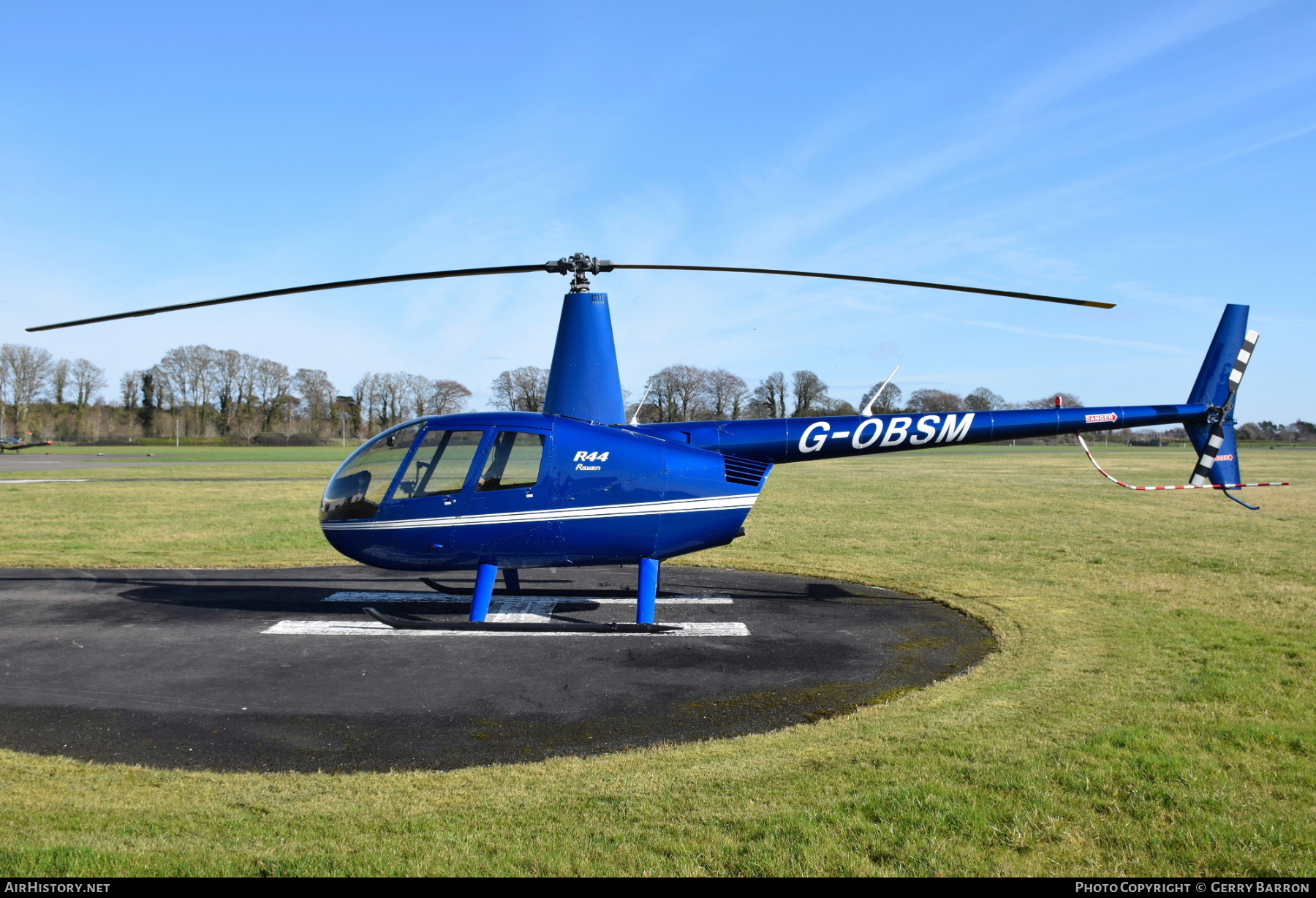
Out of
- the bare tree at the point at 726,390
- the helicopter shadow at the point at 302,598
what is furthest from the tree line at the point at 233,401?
the helicopter shadow at the point at 302,598

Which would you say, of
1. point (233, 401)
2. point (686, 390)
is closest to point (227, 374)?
point (233, 401)

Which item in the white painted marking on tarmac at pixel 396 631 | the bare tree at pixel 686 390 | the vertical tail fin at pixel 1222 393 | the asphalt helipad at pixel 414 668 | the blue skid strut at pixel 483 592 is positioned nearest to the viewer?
the asphalt helipad at pixel 414 668

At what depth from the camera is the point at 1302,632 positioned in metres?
8.95

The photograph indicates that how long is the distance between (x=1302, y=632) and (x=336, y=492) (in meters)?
11.1

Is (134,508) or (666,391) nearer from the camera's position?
(134,508)

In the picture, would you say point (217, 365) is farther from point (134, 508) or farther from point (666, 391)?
point (134, 508)

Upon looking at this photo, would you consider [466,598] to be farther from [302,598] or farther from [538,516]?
[538,516]

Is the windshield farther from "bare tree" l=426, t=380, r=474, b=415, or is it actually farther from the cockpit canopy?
"bare tree" l=426, t=380, r=474, b=415

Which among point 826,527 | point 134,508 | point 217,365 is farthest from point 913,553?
point 217,365

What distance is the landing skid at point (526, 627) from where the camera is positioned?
28.8ft

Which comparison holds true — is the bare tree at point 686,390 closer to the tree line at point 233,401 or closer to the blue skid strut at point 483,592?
the tree line at point 233,401

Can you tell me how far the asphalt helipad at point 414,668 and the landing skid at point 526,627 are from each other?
18 cm

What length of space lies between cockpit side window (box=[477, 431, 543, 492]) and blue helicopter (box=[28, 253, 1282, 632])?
0.01 meters

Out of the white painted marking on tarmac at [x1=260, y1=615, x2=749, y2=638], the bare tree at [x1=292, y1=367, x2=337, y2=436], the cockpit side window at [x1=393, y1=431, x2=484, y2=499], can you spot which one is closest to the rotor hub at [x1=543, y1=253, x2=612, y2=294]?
the cockpit side window at [x1=393, y1=431, x2=484, y2=499]
